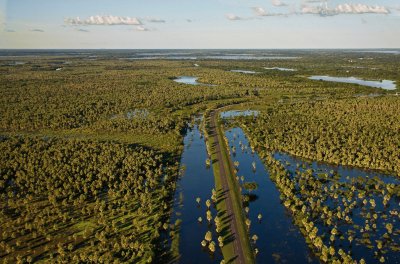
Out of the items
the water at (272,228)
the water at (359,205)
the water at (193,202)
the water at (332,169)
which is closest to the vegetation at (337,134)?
the water at (332,169)

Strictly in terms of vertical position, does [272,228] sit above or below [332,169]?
below

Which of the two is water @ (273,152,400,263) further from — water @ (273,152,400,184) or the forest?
→ the forest

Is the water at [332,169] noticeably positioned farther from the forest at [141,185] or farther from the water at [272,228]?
the water at [272,228]

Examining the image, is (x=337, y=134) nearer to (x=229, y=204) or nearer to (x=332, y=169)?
(x=332, y=169)

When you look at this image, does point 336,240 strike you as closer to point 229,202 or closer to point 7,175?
point 229,202

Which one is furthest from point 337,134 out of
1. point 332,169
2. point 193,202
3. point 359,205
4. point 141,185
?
point 141,185
